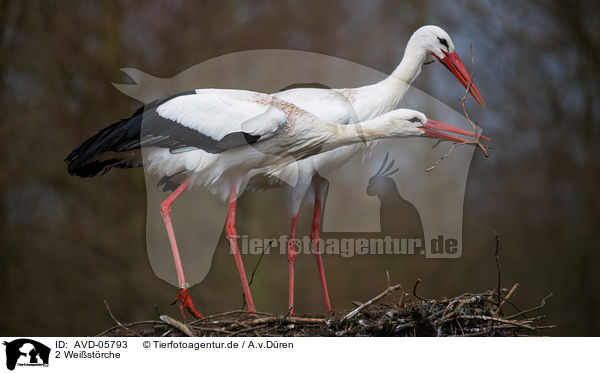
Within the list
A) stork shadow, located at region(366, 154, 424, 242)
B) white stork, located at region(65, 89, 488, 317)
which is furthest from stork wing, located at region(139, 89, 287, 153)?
stork shadow, located at region(366, 154, 424, 242)

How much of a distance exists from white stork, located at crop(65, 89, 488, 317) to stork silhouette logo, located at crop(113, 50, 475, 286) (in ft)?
2.94

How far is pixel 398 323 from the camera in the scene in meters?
2.31

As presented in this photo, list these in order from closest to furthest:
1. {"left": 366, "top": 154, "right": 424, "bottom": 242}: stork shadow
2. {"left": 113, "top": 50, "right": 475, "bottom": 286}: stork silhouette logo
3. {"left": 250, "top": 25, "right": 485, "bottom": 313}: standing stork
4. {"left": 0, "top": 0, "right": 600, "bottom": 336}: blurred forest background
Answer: {"left": 250, "top": 25, "right": 485, "bottom": 313}: standing stork, {"left": 113, "top": 50, "right": 475, "bottom": 286}: stork silhouette logo, {"left": 366, "top": 154, "right": 424, "bottom": 242}: stork shadow, {"left": 0, "top": 0, "right": 600, "bottom": 336}: blurred forest background

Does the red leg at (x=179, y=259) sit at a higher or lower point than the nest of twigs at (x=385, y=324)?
higher

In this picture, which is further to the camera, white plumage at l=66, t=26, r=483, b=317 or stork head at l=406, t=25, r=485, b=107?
stork head at l=406, t=25, r=485, b=107

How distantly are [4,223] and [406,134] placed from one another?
277 cm

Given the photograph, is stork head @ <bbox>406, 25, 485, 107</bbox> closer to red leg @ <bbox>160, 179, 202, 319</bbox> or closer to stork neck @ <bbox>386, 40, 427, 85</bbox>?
stork neck @ <bbox>386, 40, 427, 85</bbox>

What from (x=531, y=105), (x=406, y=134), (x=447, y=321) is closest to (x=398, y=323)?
(x=447, y=321)

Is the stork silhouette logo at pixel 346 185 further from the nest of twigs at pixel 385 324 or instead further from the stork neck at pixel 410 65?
the nest of twigs at pixel 385 324

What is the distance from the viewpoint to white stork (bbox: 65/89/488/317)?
8.46ft

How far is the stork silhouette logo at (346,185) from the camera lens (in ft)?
12.2

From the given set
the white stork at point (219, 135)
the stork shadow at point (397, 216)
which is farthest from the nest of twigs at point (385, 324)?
the stork shadow at point (397, 216)
